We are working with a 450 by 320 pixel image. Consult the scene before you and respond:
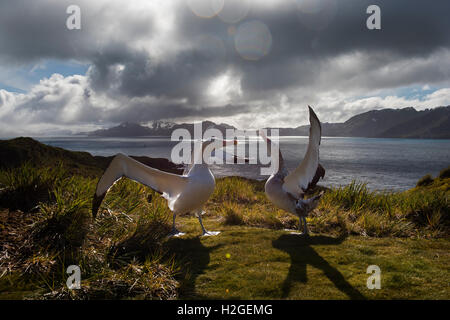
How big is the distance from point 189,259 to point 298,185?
3.04m

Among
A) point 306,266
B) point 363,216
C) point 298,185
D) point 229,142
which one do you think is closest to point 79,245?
point 229,142

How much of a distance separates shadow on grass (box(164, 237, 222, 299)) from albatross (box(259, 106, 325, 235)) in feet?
6.84

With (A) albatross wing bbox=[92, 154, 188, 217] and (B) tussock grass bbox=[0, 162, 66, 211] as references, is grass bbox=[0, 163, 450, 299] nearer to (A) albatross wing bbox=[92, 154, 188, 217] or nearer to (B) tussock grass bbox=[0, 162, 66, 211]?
(B) tussock grass bbox=[0, 162, 66, 211]

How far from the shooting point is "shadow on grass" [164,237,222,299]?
384cm

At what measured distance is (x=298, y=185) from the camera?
627 centimetres

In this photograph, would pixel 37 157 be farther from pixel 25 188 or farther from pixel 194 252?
pixel 194 252

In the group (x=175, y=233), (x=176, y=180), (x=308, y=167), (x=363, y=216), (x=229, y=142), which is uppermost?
(x=229, y=142)

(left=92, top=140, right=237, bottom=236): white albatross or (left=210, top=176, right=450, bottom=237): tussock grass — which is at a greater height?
(left=92, top=140, right=237, bottom=236): white albatross

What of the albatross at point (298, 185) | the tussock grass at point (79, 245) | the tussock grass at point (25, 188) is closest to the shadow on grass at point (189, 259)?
the tussock grass at point (79, 245)

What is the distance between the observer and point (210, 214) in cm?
905

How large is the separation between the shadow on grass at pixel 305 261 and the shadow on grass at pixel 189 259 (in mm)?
1343

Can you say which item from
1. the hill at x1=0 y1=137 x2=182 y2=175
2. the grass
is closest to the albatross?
the grass
